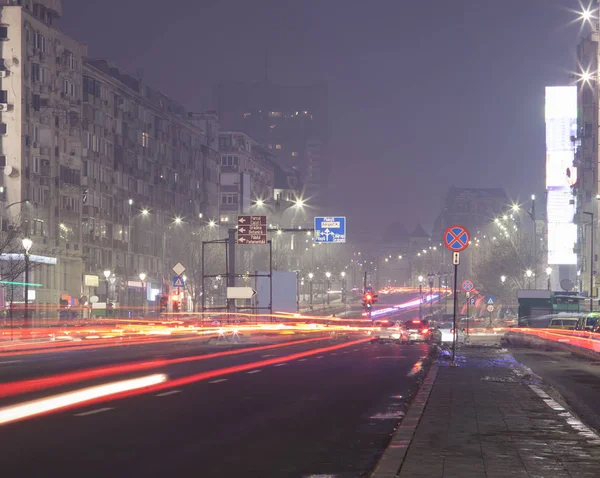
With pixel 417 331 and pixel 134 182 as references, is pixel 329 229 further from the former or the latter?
pixel 134 182

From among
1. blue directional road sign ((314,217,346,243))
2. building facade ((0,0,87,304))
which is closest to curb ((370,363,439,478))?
blue directional road sign ((314,217,346,243))

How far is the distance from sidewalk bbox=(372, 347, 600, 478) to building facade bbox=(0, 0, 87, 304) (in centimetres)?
6911

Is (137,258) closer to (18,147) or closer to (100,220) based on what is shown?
(100,220)

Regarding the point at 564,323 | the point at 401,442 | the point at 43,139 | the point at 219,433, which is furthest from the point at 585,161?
the point at 401,442

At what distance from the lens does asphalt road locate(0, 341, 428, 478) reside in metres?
12.0

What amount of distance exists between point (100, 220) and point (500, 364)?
79.8 m

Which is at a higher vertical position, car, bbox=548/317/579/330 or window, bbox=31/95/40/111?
window, bbox=31/95/40/111

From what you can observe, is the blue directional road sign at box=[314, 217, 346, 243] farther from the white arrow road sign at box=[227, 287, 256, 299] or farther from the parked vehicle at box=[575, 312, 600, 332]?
the parked vehicle at box=[575, 312, 600, 332]

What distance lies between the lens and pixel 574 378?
31500 millimetres

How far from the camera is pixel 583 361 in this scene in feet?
143

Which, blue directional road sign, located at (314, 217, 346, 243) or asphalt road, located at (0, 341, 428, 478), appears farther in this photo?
blue directional road sign, located at (314, 217, 346, 243)

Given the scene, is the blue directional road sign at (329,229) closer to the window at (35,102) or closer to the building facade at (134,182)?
the window at (35,102)

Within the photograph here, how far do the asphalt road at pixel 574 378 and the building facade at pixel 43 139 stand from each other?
166ft

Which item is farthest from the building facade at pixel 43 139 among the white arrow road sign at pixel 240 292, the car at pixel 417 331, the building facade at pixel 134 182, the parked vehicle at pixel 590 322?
the parked vehicle at pixel 590 322
